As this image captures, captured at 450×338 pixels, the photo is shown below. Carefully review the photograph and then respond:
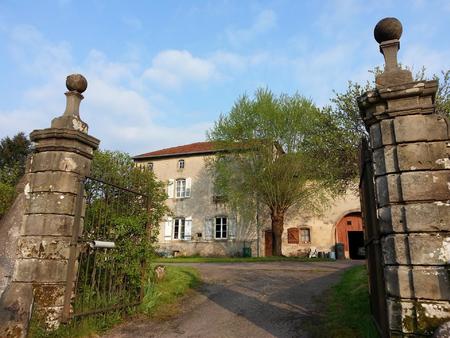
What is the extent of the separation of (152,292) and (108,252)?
1561 millimetres

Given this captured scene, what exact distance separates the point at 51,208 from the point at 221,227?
64.0 ft

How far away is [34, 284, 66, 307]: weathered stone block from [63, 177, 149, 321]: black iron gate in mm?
122

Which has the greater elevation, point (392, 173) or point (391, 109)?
point (391, 109)

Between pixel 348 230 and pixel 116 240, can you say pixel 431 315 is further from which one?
pixel 348 230

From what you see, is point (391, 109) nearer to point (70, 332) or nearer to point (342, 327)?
point (342, 327)

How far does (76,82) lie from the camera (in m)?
5.67

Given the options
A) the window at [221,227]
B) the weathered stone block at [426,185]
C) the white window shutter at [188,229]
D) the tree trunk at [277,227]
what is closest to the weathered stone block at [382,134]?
the weathered stone block at [426,185]

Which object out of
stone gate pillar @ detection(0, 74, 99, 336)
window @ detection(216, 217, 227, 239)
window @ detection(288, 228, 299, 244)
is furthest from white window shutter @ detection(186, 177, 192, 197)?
stone gate pillar @ detection(0, 74, 99, 336)

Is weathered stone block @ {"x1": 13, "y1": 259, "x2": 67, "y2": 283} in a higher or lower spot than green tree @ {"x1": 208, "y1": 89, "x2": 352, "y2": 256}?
lower

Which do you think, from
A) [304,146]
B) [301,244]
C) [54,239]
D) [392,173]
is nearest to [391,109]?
[392,173]

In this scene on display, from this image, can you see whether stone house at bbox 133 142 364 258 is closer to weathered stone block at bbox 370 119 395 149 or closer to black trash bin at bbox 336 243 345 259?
black trash bin at bbox 336 243 345 259

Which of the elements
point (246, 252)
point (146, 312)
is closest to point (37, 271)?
point (146, 312)

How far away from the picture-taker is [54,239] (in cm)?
510

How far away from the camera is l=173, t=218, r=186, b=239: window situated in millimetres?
25328
